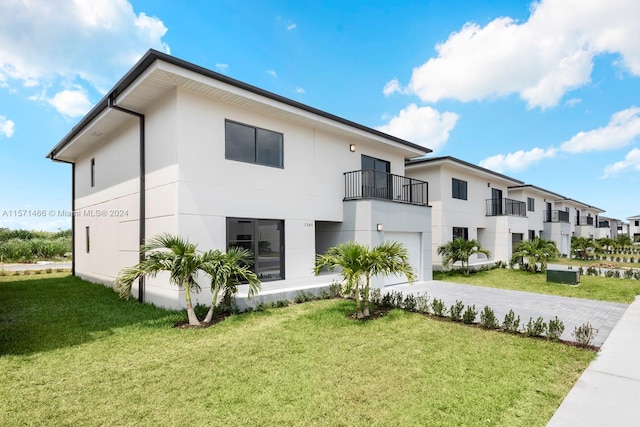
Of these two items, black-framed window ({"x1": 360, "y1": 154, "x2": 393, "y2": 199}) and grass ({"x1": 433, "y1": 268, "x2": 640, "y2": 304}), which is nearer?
grass ({"x1": 433, "y1": 268, "x2": 640, "y2": 304})

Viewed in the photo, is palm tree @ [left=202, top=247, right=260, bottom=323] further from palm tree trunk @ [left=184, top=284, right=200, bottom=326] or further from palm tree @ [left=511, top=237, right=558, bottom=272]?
palm tree @ [left=511, top=237, right=558, bottom=272]

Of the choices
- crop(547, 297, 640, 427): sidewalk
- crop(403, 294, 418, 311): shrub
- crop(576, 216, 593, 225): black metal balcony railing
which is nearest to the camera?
crop(547, 297, 640, 427): sidewalk

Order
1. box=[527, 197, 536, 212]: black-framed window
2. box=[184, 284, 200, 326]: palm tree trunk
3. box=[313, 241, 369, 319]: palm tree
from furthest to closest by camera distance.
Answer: box=[527, 197, 536, 212]: black-framed window
box=[313, 241, 369, 319]: palm tree
box=[184, 284, 200, 326]: palm tree trunk

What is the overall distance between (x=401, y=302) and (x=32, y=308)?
9.95 metres

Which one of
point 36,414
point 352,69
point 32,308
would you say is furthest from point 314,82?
Answer: point 36,414

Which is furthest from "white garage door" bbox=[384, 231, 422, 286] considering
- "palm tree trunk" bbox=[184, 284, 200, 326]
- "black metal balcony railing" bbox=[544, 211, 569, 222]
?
"black metal balcony railing" bbox=[544, 211, 569, 222]

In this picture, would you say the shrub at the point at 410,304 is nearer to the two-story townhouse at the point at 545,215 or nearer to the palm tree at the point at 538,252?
the palm tree at the point at 538,252

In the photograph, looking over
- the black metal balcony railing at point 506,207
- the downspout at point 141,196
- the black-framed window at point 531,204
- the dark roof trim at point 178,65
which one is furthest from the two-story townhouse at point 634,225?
the downspout at point 141,196

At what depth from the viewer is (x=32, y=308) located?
8.49 m

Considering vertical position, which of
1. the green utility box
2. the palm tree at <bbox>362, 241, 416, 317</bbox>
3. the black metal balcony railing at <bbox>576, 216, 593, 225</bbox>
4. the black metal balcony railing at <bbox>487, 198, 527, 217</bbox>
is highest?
the black metal balcony railing at <bbox>487, 198, 527, 217</bbox>

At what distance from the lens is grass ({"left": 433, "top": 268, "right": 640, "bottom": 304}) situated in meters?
10.6

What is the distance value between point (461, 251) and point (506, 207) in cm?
952

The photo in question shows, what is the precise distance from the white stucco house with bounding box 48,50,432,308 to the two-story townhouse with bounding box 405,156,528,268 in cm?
378

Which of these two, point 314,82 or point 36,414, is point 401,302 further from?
point 314,82
